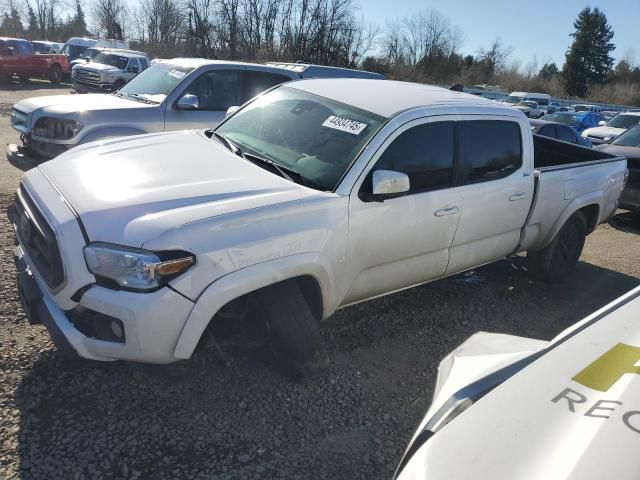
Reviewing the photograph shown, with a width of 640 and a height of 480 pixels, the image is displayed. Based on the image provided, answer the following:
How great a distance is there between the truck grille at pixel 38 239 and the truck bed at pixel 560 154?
5092mm

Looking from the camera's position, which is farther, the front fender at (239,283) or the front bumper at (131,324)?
the front fender at (239,283)

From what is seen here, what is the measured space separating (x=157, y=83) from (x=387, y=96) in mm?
4526

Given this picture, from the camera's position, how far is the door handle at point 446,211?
151 inches

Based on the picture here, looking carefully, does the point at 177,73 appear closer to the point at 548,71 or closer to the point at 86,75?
the point at 86,75

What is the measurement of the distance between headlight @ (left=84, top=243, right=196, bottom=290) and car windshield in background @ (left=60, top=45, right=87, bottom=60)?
31.6 metres

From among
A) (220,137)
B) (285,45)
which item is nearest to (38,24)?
(285,45)

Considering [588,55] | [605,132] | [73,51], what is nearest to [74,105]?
[605,132]

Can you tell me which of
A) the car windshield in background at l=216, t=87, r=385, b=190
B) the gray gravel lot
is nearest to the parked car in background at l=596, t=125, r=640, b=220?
the gray gravel lot

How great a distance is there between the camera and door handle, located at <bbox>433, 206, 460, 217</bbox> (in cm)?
385

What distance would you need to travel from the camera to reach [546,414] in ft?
5.31

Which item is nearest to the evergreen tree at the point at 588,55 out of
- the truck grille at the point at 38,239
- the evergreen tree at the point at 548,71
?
the evergreen tree at the point at 548,71

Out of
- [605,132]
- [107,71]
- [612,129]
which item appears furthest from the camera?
[107,71]

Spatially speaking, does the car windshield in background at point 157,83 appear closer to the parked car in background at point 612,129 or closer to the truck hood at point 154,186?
the truck hood at point 154,186

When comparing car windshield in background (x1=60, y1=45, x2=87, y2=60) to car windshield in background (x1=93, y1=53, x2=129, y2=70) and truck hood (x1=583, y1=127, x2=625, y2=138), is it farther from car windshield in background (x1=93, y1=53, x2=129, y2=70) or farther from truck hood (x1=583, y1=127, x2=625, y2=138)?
truck hood (x1=583, y1=127, x2=625, y2=138)
